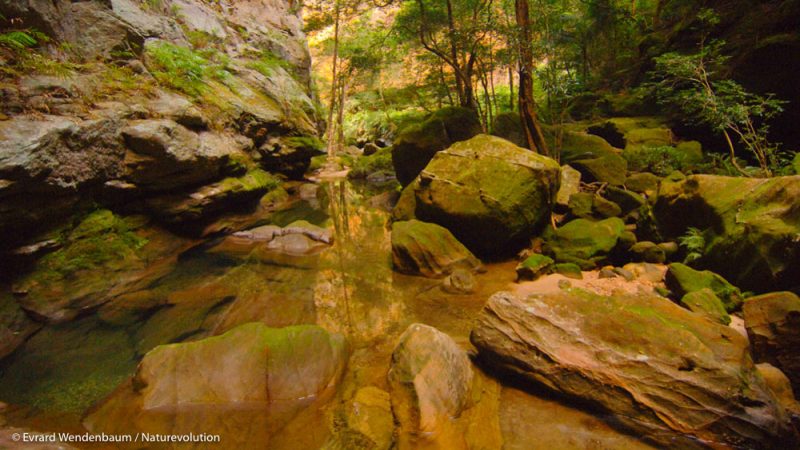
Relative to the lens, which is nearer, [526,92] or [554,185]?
[554,185]

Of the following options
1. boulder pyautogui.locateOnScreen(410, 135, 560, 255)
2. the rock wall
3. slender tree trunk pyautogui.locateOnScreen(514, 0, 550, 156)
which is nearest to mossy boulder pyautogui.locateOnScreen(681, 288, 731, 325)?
boulder pyautogui.locateOnScreen(410, 135, 560, 255)

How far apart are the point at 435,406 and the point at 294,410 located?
123 cm

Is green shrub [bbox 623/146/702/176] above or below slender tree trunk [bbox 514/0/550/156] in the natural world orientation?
below

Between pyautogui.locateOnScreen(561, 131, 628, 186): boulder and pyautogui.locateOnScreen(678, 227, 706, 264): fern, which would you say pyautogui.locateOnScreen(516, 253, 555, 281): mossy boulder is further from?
pyautogui.locateOnScreen(561, 131, 628, 186): boulder

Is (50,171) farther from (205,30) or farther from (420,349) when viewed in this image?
(205,30)

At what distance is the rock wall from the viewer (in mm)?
4797

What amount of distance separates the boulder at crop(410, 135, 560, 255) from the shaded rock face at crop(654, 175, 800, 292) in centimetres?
209

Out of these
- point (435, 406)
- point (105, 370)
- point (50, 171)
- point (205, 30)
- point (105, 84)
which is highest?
point (205, 30)

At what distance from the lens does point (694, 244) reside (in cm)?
484

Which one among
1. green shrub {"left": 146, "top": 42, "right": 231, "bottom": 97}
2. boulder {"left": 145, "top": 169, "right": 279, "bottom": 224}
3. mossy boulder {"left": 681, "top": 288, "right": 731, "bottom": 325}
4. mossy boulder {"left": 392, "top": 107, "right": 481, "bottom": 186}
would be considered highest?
green shrub {"left": 146, "top": 42, "right": 231, "bottom": 97}

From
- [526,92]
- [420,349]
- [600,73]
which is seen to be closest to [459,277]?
[420,349]

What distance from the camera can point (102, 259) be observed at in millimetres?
5793

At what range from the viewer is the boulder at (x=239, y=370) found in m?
3.08

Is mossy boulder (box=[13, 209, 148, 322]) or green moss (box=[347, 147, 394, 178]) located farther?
green moss (box=[347, 147, 394, 178])
